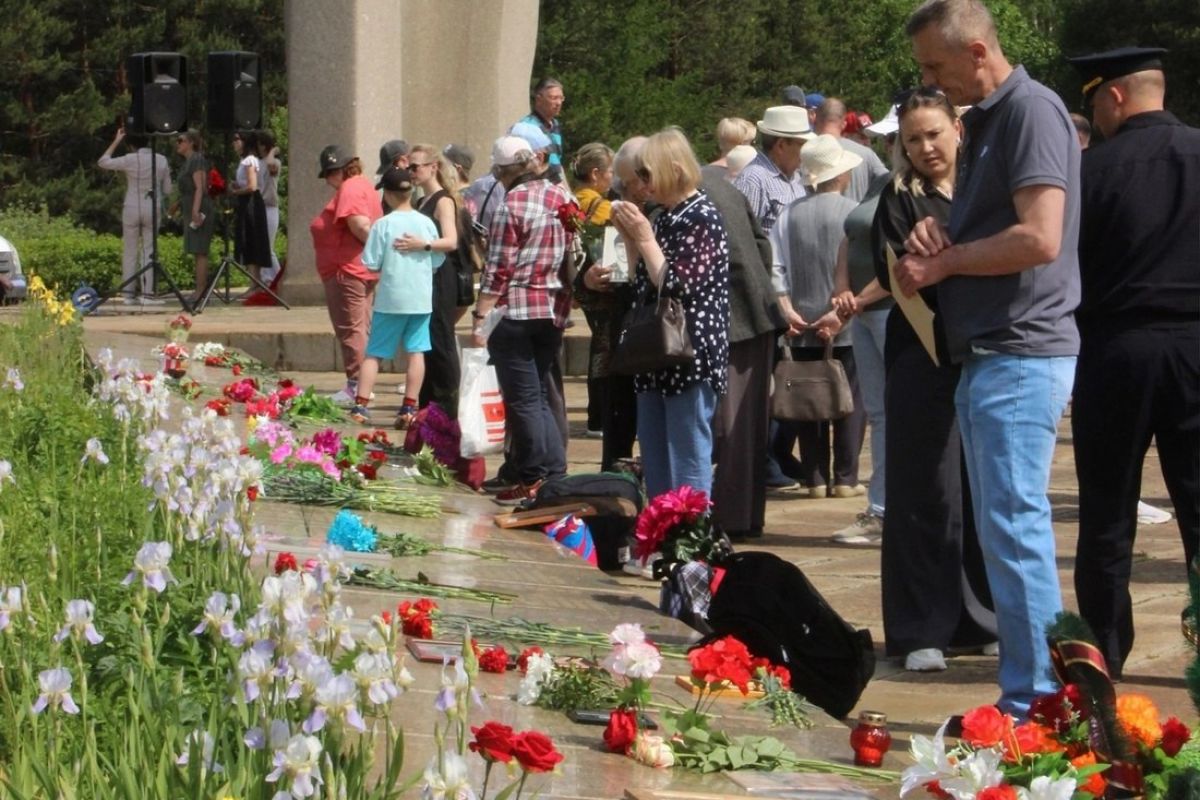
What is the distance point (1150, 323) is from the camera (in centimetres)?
591

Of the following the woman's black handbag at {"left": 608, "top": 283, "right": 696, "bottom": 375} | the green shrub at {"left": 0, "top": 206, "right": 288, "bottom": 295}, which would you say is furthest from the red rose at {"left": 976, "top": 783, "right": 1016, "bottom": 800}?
the green shrub at {"left": 0, "top": 206, "right": 288, "bottom": 295}

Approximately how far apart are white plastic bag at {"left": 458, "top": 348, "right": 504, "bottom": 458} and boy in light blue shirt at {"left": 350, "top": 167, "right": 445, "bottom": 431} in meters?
1.57

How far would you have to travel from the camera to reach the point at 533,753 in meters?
3.05

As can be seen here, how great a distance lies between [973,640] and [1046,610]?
1.38m

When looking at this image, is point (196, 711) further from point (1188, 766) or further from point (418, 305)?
point (418, 305)

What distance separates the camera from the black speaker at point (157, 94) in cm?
2002

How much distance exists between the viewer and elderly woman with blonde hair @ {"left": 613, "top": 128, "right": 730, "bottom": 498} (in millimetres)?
7848

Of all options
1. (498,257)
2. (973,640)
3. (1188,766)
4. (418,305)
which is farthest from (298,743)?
(418,305)

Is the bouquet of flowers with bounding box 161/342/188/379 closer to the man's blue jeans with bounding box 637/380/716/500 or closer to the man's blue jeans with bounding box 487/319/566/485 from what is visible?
the man's blue jeans with bounding box 487/319/566/485

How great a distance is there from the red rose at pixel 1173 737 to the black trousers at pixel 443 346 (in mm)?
9274

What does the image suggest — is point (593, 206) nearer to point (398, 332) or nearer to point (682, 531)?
point (398, 332)

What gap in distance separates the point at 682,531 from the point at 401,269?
5.22m

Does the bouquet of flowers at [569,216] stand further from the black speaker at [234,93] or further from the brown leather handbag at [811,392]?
the black speaker at [234,93]

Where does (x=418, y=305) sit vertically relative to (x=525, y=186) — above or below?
below
